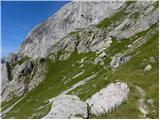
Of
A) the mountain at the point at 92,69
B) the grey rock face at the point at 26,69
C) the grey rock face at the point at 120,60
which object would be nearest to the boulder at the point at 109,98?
the mountain at the point at 92,69

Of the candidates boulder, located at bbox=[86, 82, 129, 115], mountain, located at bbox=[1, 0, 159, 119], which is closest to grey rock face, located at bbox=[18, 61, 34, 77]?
mountain, located at bbox=[1, 0, 159, 119]

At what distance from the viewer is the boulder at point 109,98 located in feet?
109

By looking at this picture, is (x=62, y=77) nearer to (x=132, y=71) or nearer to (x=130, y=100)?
(x=132, y=71)

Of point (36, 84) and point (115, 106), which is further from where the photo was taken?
point (36, 84)

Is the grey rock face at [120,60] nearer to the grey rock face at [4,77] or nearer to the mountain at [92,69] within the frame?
the mountain at [92,69]

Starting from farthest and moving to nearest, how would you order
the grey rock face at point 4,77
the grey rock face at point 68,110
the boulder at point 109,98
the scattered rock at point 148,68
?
the grey rock face at point 4,77
the scattered rock at point 148,68
the boulder at point 109,98
the grey rock face at point 68,110

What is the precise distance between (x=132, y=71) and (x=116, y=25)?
131 m

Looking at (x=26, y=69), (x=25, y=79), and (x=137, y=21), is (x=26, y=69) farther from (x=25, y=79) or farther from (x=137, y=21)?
(x=137, y=21)

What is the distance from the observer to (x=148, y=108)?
1252 inches

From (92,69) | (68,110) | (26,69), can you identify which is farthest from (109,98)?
(26,69)

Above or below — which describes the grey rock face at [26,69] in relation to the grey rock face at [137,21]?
below

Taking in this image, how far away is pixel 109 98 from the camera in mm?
34844

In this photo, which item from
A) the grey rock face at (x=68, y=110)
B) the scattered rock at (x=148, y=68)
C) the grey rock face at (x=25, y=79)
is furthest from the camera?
the grey rock face at (x=25, y=79)

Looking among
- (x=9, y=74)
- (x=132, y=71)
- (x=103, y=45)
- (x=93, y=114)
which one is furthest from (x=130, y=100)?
(x=9, y=74)
